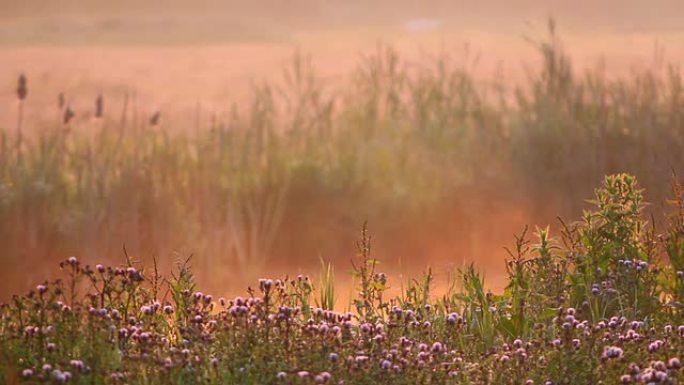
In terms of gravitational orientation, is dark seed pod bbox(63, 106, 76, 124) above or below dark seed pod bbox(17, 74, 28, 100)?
below

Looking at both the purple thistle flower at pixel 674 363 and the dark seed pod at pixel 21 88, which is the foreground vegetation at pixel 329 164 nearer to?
the dark seed pod at pixel 21 88

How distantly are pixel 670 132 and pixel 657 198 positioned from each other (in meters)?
0.58

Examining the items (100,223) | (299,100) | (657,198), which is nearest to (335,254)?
(299,100)

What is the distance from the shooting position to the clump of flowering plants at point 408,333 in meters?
4.31

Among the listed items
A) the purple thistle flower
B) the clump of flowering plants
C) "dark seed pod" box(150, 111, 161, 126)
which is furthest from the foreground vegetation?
the purple thistle flower

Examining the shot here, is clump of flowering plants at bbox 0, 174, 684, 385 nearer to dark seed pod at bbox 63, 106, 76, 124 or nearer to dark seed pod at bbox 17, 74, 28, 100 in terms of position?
dark seed pod at bbox 17, 74, 28, 100

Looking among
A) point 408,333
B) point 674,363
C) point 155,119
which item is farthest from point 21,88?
point 674,363

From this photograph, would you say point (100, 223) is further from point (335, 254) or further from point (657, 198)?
point (657, 198)

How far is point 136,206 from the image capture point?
8.16 meters

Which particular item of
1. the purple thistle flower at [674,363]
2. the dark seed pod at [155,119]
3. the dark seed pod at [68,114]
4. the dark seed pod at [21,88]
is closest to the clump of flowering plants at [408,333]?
the purple thistle flower at [674,363]

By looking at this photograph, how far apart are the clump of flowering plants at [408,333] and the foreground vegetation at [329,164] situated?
Result: 2.55 meters

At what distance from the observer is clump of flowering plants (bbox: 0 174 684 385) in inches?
170

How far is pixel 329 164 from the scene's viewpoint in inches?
351

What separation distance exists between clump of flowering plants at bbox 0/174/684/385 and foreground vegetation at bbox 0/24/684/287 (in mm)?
2547
